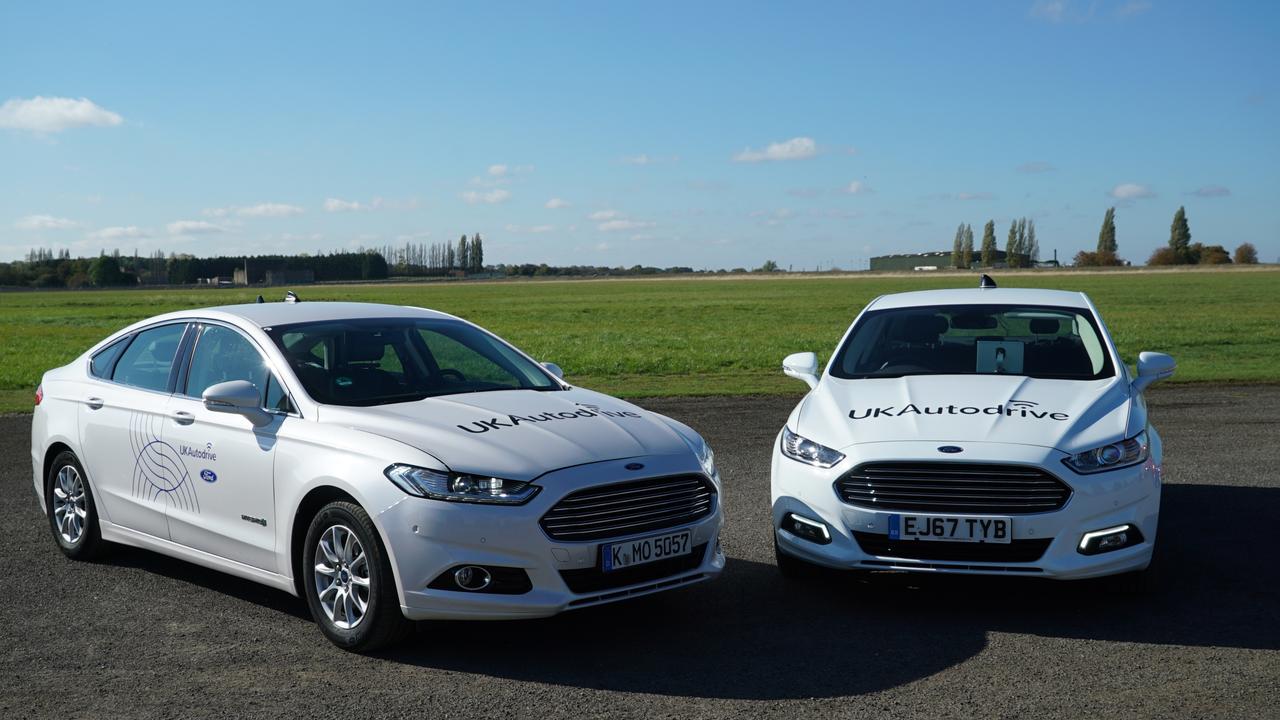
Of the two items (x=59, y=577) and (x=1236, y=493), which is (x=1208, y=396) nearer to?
(x=1236, y=493)

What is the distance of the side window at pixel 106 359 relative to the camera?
696cm

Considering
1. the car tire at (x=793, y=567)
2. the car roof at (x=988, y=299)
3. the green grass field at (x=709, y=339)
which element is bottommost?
the green grass field at (x=709, y=339)

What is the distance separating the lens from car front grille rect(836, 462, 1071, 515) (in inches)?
222

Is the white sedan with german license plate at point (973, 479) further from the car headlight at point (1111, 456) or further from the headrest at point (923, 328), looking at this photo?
the headrest at point (923, 328)

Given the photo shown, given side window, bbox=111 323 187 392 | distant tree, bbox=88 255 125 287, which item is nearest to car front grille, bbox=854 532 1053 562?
side window, bbox=111 323 187 392

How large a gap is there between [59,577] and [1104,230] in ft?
682

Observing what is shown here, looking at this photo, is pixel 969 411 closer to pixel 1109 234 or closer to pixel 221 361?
pixel 221 361

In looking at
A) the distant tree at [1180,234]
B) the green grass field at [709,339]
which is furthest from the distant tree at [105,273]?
the distant tree at [1180,234]

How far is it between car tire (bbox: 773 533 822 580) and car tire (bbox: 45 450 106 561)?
397 cm

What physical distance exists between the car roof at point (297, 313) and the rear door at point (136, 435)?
0.92 feet

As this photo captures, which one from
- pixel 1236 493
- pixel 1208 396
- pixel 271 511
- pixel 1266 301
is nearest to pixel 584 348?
pixel 1208 396

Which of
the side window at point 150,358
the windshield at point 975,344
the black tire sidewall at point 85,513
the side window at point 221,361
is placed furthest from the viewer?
the windshield at point 975,344

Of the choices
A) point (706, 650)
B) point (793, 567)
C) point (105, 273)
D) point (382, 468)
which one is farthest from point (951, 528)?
point (105, 273)

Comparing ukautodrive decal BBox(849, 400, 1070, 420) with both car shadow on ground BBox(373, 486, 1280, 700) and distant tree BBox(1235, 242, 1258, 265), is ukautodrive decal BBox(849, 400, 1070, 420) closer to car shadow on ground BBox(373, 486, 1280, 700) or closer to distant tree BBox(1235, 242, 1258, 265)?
car shadow on ground BBox(373, 486, 1280, 700)
